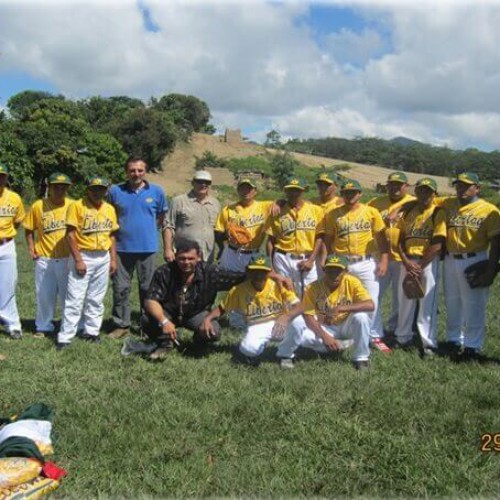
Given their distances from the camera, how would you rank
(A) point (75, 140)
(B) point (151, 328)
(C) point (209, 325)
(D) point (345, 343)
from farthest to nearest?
(A) point (75, 140) < (B) point (151, 328) < (D) point (345, 343) < (C) point (209, 325)

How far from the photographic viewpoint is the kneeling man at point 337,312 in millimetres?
5820

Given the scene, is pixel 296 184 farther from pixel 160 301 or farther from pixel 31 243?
pixel 31 243

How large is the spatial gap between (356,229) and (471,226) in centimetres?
123

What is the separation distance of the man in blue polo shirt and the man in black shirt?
0.85 meters

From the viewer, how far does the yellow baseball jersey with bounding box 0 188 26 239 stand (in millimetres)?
6609

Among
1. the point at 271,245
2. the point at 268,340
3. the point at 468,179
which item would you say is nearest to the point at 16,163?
the point at 271,245

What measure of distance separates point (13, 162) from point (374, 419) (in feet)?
96.2

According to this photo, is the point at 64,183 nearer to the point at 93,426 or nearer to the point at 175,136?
the point at 93,426

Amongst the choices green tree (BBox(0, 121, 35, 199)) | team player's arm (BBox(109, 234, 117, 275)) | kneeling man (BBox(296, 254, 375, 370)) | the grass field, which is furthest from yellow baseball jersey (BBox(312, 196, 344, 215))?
green tree (BBox(0, 121, 35, 199))

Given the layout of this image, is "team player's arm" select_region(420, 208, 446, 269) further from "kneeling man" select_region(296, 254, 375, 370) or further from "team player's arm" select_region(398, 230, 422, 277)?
"kneeling man" select_region(296, 254, 375, 370)

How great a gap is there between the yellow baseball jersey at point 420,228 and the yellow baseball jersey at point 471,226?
0.15m

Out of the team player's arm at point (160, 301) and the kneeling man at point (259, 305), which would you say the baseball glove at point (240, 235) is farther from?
the team player's arm at point (160, 301)

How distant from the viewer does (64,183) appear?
21.9ft

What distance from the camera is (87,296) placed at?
6.74m
